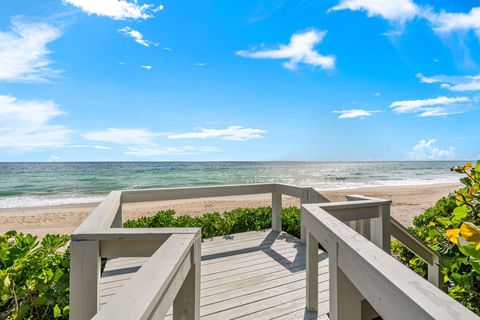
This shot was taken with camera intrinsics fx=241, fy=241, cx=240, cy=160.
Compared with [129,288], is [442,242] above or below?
below

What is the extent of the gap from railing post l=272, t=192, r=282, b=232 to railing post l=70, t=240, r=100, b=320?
11.5ft

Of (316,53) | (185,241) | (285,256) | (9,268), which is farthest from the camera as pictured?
(316,53)

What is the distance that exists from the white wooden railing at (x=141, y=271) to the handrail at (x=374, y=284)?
0.72 metres

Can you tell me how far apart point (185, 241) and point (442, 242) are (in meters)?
2.63

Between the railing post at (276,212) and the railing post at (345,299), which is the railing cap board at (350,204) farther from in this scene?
the railing post at (276,212)

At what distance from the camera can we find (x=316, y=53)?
14.8 metres

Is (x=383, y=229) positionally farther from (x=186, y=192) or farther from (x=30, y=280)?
(x=30, y=280)

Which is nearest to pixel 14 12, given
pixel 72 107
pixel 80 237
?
pixel 80 237

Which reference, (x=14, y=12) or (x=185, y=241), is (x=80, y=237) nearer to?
(x=185, y=241)

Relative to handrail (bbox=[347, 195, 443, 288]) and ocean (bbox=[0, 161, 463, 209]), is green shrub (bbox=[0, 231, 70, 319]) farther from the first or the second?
ocean (bbox=[0, 161, 463, 209])

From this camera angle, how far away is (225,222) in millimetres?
4688

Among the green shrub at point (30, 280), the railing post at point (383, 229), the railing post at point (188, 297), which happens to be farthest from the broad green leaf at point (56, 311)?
the railing post at point (383, 229)

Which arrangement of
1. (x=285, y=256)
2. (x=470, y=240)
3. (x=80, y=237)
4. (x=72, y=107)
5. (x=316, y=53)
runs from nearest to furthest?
(x=470, y=240) → (x=80, y=237) → (x=285, y=256) → (x=316, y=53) → (x=72, y=107)

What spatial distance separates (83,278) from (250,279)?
2.03 metres
